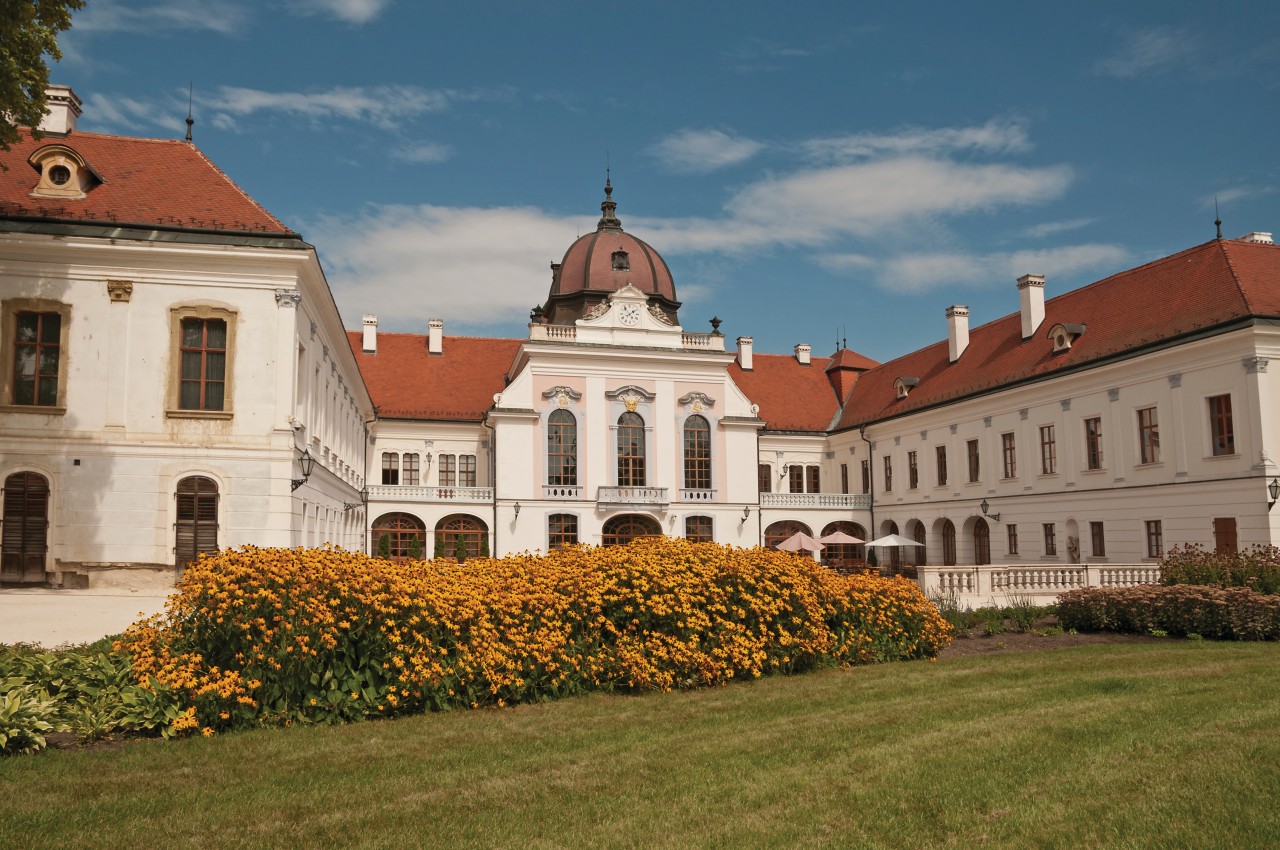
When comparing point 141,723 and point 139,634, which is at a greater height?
point 139,634

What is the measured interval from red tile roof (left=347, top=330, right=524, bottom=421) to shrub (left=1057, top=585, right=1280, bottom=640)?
105ft

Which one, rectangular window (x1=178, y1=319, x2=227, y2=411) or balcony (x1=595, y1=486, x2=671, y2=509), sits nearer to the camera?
rectangular window (x1=178, y1=319, x2=227, y2=411)

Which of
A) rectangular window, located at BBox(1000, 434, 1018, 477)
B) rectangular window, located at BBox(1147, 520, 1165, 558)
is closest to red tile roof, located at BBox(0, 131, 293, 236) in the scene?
rectangular window, located at BBox(1147, 520, 1165, 558)

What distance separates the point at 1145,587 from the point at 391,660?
13.7 m

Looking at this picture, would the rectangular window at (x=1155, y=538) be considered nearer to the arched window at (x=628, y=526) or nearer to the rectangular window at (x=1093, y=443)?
the rectangular window at (x=1093, y=443)

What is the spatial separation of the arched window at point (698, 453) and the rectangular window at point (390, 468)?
1346cm

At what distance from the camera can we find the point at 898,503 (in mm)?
43719

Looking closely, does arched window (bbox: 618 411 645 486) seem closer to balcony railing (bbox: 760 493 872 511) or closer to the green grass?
balcony railing (bbox: 760 493 872 511)

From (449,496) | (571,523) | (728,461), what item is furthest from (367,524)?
(728,461)

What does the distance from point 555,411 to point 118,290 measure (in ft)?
72.1

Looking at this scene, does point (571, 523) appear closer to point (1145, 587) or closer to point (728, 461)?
point (728, 461)

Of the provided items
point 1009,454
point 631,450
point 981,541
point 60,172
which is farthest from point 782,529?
point 60,172

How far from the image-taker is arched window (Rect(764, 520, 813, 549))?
45500 mm

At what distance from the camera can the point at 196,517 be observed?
65.5ft
